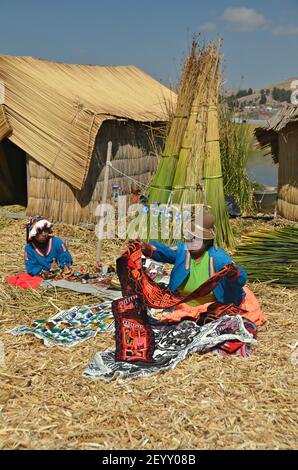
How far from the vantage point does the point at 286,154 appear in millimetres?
9039

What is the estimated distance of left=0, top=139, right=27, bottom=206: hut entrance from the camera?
9867 mm

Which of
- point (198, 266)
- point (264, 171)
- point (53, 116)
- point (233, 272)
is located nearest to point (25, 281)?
point (198, 266)

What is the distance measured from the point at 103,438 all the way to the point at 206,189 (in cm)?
425

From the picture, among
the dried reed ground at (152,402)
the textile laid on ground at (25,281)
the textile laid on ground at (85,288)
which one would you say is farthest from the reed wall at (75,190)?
the dried reed ground at (152,402)

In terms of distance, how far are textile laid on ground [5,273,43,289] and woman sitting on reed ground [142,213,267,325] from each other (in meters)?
1.44

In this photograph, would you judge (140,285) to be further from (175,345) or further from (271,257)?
(271,257)

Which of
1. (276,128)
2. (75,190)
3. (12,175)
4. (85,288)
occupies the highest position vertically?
(276,128)

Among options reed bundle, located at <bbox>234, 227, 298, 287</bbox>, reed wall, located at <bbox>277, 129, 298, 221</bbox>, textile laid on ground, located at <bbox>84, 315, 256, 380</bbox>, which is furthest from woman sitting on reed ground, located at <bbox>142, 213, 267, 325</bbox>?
reed wall, located at <bbox>277, 129, 298, 221</bbox>

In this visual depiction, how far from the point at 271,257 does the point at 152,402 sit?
2.68 m

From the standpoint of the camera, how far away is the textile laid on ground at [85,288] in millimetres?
4895

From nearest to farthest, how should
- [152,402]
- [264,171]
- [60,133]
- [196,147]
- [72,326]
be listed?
Result: [152,402] → [72,326] → [196,147] → [60,133] → [264,171]

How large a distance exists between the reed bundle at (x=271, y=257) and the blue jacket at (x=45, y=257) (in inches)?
63.0

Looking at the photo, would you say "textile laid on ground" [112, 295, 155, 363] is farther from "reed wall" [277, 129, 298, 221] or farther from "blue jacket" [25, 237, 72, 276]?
"reed wall" [277, 129, 298, 221]

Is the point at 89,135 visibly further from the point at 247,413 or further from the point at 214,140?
the point at 247,413
